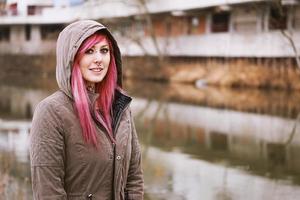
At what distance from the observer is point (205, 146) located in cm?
1512

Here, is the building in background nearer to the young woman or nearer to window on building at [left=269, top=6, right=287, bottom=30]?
window on building at [left=269, top=6, right=287, bottom=30]

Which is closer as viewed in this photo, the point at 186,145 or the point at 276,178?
the point at 276,178

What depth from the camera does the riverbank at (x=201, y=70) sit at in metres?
33.8

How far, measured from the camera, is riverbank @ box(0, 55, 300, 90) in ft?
111

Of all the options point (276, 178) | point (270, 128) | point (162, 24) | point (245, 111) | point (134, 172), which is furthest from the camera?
point (162, 24)

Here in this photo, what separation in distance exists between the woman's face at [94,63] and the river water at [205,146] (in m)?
5.66

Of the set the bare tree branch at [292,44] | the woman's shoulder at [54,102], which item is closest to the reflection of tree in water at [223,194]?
the woman's shoulder at [54,102]

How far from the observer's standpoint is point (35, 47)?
5694 centimetres

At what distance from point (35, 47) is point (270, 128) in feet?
136

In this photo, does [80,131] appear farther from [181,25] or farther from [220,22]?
[181,25]

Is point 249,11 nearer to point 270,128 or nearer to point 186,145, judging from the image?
point 270,128

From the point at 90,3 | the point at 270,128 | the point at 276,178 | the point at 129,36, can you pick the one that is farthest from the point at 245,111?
the point at 90,3

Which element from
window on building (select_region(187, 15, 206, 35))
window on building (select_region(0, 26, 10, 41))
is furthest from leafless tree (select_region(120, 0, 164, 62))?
window on building (select_region(0, 26, 10, 41))

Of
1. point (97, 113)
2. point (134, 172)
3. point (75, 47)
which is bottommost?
point (134, 172)
